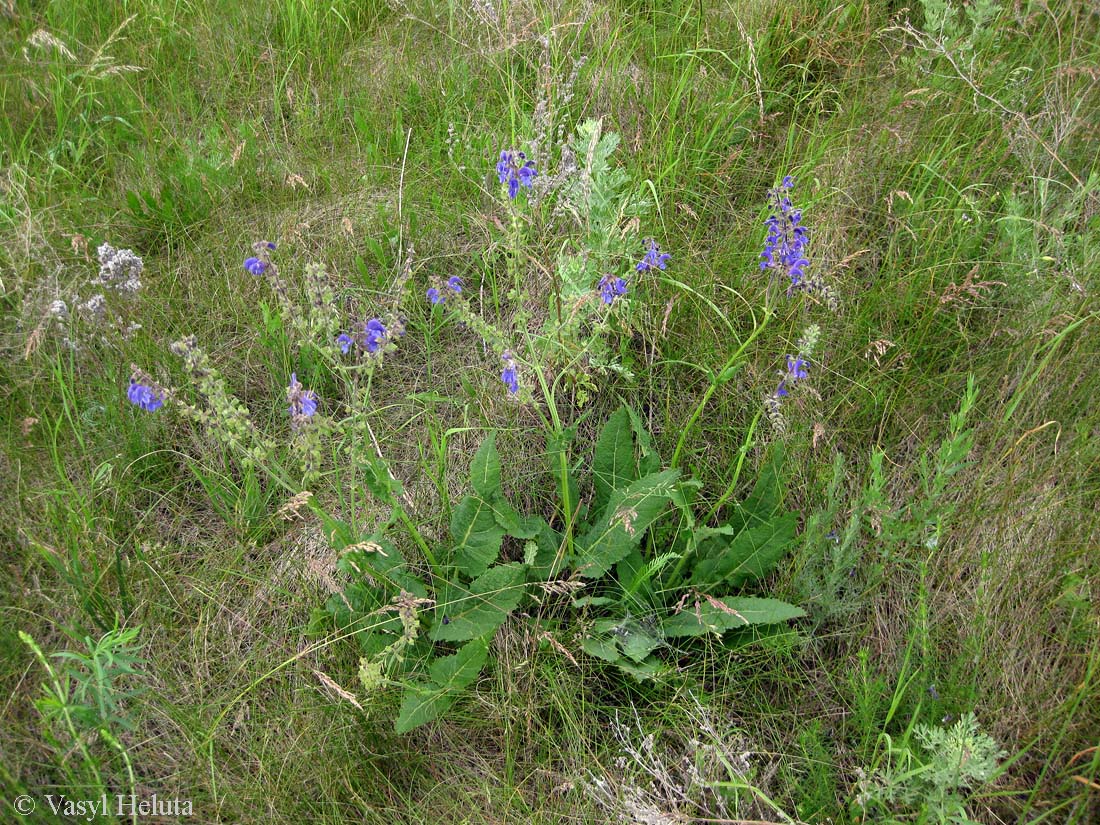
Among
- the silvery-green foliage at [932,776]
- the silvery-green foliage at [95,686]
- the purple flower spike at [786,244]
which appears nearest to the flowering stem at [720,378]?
the purple flower spike at [786,244]

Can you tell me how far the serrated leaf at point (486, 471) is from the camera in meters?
2.06

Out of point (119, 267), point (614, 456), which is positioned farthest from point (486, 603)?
point (119, 267)

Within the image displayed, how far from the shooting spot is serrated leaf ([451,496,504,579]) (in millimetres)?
2066

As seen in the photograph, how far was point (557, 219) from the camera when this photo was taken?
9.14ft

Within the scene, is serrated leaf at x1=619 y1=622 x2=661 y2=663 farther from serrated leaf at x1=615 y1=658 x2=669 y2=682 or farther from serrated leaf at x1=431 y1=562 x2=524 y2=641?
serrated leaf at x1=431 y1=562 x2=524 y2=641

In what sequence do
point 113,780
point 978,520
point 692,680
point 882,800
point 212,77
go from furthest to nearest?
point 212,77
point 978,520
point 692,680
point 113,780
point 882,800

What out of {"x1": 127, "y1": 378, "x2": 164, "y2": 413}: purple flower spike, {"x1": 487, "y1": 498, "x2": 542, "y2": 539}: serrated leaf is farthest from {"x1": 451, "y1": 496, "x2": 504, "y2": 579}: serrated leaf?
{"x1": 127, "y1": 378, "x2": 164, "y2": 413}: purple flower spike

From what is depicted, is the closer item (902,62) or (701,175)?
(701,175)

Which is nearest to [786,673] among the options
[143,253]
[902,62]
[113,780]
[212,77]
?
[113,780]

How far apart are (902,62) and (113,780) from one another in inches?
143

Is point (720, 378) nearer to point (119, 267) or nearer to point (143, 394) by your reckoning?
point (143, 394)

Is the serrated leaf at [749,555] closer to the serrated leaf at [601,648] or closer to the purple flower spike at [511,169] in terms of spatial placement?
the serrated leaf at [601,648]

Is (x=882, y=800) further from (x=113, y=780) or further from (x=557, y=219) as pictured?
(x=557, y=219)

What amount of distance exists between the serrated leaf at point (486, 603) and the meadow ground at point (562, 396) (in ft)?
0.06
